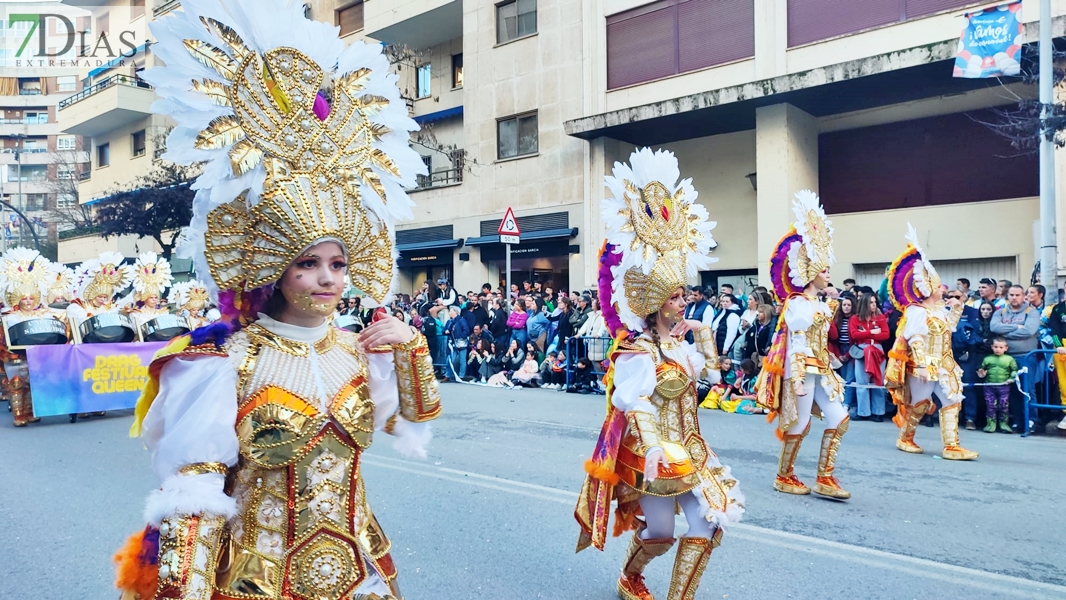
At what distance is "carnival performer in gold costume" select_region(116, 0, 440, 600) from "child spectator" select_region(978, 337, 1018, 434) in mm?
9356

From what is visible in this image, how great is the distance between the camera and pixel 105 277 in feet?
39.1

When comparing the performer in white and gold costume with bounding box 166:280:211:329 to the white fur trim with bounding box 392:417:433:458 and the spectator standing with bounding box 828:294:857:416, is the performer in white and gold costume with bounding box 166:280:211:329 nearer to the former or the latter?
the spectator standing with bounding box 828:294:857:416

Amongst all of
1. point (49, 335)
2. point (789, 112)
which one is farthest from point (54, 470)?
point (789, 112)

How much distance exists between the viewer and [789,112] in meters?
15.9

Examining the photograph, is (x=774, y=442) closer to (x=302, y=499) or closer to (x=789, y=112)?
(x=302, y=499)

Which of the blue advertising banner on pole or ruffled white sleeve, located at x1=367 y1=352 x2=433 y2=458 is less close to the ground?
the blue advertising banner on pole

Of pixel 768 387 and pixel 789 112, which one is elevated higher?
pixel 789 112

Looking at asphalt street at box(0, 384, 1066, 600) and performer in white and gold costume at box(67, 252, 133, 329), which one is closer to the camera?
asphalt street at box(0, 384, 1066, 600)

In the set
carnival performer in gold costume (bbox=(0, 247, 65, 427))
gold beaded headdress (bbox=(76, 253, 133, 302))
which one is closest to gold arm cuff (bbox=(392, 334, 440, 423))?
Answer: carnival performer in gold costume (bbox=(0, 247, 65, 427))

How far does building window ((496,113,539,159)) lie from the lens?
68.7 feet

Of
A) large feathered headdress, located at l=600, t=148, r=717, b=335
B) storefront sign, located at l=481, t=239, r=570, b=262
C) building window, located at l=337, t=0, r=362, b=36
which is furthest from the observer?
building window, located at l=337, t=0, r=362, b=36

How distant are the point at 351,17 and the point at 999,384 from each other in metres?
23.8

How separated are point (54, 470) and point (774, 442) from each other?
306 inches

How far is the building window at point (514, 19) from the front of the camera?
21.0m
